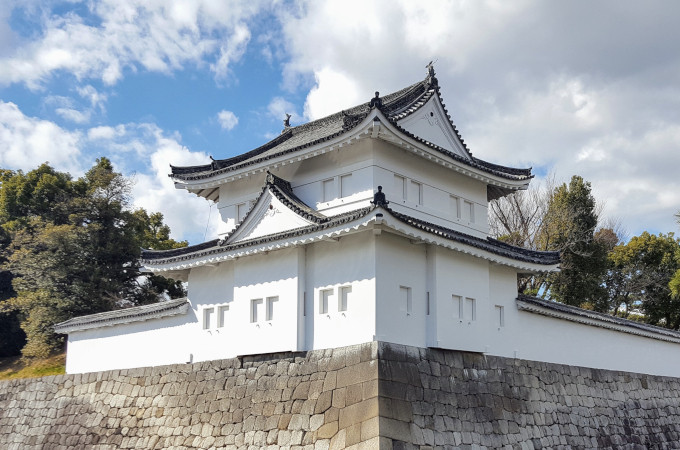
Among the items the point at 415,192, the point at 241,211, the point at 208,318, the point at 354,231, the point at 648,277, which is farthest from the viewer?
the point at 648,277

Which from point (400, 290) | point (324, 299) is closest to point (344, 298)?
point (324, 299)

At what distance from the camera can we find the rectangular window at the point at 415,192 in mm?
13295

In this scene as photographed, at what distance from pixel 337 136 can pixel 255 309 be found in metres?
3.75

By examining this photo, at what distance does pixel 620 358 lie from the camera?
16.4 metres

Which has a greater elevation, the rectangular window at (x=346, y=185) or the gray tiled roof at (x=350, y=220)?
the rectangular window at (x=346, y=185)

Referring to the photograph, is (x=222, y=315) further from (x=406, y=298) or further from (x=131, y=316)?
(x=406, y=298)

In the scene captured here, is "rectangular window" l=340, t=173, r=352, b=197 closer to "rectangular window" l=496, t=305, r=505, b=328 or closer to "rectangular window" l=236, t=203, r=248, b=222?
"rectangular window" l=236, t=203, r=248, b=222

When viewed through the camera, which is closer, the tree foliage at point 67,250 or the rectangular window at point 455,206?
the rectangular window at point 455,206

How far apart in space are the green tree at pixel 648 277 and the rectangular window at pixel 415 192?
18991 mm

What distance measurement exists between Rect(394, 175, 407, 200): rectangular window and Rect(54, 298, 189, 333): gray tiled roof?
5361mm

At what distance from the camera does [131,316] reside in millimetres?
15688

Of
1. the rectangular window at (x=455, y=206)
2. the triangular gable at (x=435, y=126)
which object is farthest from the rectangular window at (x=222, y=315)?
the triangular gable at (x=435, y=126)

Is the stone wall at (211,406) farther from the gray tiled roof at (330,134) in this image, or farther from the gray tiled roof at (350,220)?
the gray tiled roof at (330,134)

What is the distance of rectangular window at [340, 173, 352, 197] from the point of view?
42.4 ft
